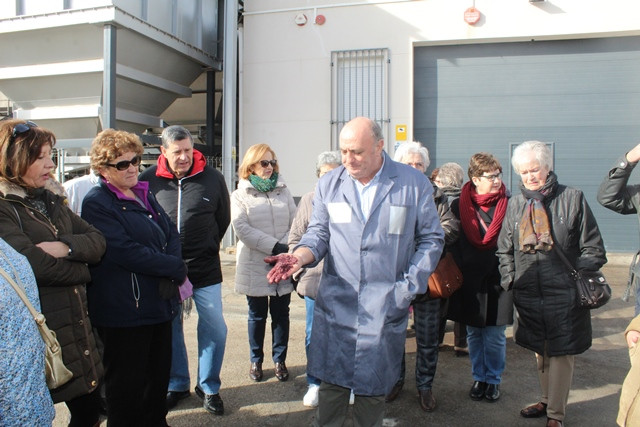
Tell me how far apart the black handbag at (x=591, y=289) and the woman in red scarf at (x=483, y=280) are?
0.65m

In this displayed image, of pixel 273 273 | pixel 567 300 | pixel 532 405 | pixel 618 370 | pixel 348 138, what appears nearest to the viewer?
pixel 273 273

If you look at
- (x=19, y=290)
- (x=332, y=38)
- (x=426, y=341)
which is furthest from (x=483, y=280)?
(x=332, y=38)

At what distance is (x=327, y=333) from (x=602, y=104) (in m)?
8.37

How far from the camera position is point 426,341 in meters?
3.58

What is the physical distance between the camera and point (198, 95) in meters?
11.8

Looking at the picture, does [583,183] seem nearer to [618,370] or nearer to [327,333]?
[618,370]

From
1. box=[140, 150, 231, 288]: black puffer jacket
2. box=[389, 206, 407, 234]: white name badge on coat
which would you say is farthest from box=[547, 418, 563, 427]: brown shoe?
box=[140, 150, 231, 288]: black puffer jacket

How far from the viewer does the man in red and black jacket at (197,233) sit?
3451mm

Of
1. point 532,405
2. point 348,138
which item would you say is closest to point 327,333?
point 348,138

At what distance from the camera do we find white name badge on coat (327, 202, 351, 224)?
108 inches

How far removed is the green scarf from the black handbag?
7.26ft

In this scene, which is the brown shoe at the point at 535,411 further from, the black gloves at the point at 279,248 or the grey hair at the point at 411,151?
the black gloves at the point at 279,248

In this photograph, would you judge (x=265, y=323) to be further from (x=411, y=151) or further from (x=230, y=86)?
(x=230, y=86)

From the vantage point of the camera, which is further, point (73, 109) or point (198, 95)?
point (198, 95)
